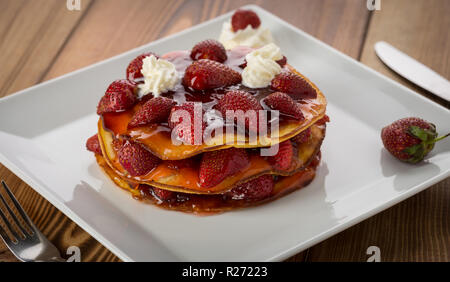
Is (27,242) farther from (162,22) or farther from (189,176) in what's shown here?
(162,22)

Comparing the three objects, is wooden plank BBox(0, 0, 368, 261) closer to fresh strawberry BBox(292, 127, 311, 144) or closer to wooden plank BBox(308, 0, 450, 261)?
wooden plank BBox(308, 0, 450, 261)

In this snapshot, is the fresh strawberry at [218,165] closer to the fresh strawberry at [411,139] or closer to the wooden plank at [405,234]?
the wooden plank at [405,234]

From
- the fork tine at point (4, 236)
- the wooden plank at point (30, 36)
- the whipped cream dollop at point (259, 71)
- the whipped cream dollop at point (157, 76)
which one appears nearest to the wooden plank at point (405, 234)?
the whipped cream dollop at point (259, 71)

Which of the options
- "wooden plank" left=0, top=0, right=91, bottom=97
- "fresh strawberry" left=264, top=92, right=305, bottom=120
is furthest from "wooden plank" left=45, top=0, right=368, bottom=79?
"fresh strawberry" left=264, top=92, right=305, bottom=120

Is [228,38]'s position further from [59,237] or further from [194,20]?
[59,237]

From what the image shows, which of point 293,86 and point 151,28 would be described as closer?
point 293,86

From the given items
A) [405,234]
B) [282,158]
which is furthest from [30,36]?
[405,234]
